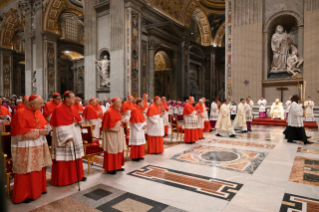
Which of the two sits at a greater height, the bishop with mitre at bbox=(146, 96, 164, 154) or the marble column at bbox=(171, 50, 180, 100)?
the marble column at bbox=(171, 50, 180, 100)

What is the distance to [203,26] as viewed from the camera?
27125 millimetres

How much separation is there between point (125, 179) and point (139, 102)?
2.31 m

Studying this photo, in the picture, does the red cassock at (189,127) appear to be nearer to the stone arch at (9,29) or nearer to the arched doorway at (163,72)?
the arched doorway at (163,72)

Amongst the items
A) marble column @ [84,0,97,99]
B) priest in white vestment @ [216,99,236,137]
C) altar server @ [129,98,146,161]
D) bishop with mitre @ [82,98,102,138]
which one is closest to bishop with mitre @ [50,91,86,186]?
altar server @ [129,98,146,161]

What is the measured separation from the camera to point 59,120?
4.10m

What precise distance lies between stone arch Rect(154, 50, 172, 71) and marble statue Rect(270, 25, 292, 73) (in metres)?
10.1

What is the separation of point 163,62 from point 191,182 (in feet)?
63.0

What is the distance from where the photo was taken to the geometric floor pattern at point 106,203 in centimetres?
343

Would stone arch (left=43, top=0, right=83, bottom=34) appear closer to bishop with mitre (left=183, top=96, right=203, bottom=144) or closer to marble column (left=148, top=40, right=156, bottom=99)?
A: marble column (left=148, top=40, right=156, bottom=99)

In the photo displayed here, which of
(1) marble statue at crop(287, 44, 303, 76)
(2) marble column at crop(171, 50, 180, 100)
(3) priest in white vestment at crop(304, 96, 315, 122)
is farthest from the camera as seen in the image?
(2) marble column at crop(171, 50, 180, 100)

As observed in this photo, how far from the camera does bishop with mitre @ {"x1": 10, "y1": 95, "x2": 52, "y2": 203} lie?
3.51 metres

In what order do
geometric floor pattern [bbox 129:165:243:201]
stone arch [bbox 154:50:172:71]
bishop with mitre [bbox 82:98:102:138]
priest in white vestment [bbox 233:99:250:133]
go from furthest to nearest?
1. stone arch [bbox 154:50:172:71]
2. priest in white vestment [bbox 233:99:250:133]
3. bishop with mitre [bbox 82:98:102:138]
4. geometric floor pattern [bbox 129:165:243:201]

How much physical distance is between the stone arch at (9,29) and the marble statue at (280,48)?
2511 cm

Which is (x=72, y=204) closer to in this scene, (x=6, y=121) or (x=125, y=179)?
(x=125, y=179)
